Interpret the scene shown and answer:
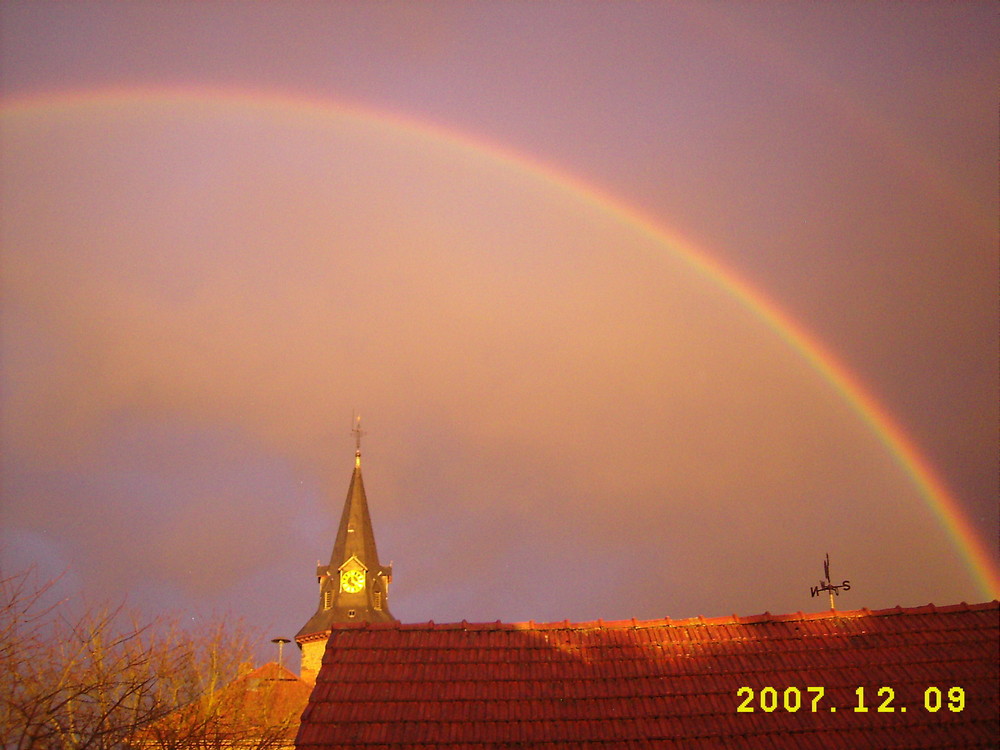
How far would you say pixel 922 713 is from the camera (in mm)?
13836

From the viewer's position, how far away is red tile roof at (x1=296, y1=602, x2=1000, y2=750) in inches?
546

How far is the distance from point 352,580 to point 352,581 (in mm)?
64

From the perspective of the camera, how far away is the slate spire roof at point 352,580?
56.8 m

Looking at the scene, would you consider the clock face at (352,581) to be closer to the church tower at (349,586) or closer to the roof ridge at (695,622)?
the church tower at (349,586)

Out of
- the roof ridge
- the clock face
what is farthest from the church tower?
the roof ridge

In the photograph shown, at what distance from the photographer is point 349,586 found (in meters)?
58.3

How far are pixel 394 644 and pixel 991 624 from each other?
10.0 m

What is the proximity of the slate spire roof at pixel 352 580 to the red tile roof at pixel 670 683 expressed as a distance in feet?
136

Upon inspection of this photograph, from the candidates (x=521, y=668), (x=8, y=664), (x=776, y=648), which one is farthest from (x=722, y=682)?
(x=8, y=664)
